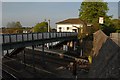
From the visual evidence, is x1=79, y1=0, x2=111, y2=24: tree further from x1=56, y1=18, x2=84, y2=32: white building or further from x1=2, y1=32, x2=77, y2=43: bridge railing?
x1=2, y1=32, x2=77, y2=43: bridge railing

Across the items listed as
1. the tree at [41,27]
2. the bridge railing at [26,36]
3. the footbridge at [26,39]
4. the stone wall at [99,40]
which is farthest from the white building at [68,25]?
the stone wall at [99,40]

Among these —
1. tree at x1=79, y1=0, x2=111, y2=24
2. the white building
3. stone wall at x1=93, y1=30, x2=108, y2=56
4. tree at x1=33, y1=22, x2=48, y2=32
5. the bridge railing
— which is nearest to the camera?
the bridge railing

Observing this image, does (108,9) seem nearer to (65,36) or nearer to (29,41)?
(65,36)

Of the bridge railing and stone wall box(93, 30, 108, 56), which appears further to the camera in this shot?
stone wall box(93, 30, 108, 56)

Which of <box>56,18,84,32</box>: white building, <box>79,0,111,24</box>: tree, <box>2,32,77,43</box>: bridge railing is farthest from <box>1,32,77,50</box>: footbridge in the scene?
<box>56,18,84,32</box>: white building

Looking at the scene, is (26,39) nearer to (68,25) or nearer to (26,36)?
(26,36)

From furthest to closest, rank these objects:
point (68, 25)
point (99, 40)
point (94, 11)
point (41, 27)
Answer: point (41, 27) → point (68, 25) → point (94, 11) → point (99, 40)

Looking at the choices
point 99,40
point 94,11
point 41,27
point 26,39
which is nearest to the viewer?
point 26,39

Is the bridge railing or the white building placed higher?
the white building

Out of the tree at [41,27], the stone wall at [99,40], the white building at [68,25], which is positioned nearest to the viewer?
the stone wall at [99,40]

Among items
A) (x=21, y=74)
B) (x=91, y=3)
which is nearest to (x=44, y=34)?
(x=21, y=74)

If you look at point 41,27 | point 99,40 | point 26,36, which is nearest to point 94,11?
point 99,40

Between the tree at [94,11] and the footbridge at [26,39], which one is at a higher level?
the tree at [94,11]

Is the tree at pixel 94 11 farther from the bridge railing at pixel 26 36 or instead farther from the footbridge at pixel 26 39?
the bridge railing at pixel 26 36
